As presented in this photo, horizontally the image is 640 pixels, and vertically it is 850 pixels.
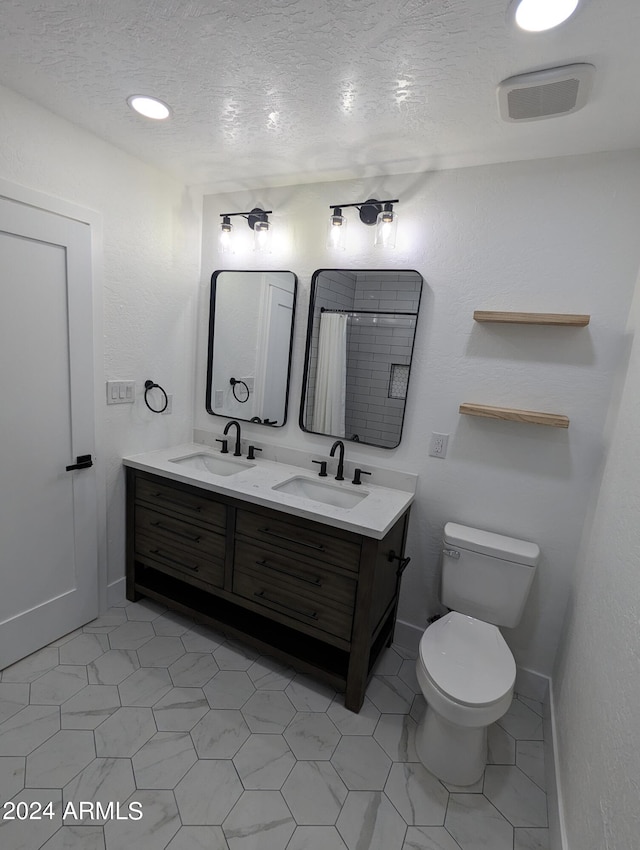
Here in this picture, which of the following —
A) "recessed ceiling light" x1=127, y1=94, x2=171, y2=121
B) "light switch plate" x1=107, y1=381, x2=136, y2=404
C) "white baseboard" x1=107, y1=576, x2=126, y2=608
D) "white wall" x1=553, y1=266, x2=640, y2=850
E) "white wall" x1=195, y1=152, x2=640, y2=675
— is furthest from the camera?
"white baseboard" x1=107, y1=576, x2=126, y2=608

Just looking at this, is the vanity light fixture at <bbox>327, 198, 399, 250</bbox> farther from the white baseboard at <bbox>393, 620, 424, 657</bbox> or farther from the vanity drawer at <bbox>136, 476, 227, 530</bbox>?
the white baseboard at <bbox>393, 620, 424, 657</bbox>

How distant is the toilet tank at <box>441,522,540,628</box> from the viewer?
173cm

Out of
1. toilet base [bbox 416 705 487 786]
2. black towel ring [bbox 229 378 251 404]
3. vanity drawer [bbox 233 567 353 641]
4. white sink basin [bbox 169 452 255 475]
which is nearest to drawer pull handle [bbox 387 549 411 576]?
vanity drawer [bbox 233 567 353 641]

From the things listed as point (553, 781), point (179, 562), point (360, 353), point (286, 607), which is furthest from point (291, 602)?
point (360, 353)

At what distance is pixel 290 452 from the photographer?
2.35 metres

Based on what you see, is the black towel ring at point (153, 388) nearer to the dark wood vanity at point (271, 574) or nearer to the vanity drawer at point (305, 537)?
the dark wood vanity at point (271, 574)

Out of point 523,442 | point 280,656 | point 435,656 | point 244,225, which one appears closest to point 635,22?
point 523,442

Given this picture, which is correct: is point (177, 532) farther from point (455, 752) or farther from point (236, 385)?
point (455, 752)

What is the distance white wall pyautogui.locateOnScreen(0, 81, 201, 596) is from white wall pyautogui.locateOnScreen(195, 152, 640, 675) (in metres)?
0.79

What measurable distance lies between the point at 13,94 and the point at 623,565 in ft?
8.83

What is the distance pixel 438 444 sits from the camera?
1983 mm

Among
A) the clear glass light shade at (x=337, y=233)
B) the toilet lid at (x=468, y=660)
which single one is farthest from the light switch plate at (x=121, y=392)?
the toilet lid at (x=468, y=660)

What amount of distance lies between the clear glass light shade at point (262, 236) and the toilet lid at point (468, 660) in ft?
7.07

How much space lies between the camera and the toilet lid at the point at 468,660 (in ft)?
4.57
